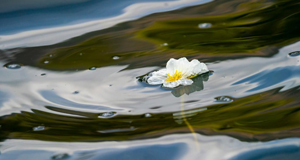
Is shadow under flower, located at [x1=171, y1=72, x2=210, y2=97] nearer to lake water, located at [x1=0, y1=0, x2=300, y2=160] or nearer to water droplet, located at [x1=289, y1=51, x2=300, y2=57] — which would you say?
lake water, located at [x1=0, y1=0, x2=300, y2=160]

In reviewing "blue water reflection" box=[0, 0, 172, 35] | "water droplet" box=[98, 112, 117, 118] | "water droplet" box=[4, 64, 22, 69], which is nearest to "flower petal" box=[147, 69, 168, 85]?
Answer: "water droplet" box=[98, 112, 117, 118]

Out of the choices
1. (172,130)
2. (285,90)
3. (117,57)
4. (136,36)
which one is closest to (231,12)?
(136,36)

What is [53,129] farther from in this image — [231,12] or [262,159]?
[231,12]

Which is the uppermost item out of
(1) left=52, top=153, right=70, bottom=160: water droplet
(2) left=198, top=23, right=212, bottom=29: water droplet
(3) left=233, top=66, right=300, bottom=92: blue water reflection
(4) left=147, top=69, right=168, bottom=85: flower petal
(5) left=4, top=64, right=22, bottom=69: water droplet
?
(2) left=198, top=23, right=212, bottom=29: water droplet

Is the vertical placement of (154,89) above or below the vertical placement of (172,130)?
above

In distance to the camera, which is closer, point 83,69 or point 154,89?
point 154,89

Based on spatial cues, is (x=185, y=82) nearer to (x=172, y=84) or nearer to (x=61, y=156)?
(x=172, y=84)
